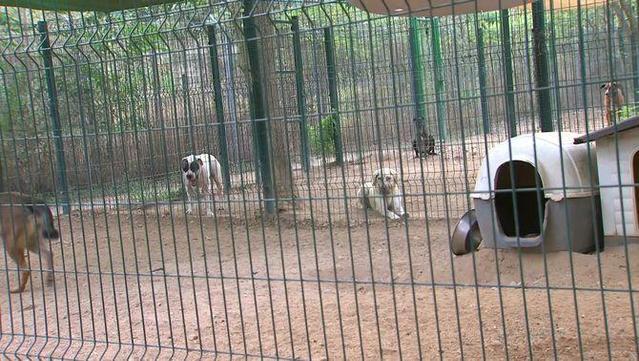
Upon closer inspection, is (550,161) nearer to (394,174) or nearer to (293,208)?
(293,208)

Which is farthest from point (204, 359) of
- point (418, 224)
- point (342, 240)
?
point (418, 224)

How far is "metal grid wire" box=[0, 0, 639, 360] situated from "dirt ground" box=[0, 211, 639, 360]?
0.08 ft

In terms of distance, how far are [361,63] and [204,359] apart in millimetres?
8197

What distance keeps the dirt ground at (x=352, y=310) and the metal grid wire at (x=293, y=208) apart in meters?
0.03

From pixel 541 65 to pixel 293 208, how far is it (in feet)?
20.5

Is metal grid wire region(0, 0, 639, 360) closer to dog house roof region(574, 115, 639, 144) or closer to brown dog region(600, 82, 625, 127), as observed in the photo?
brown dog region(600, 82, 625, 127)

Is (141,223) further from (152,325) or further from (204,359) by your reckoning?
(204,359)

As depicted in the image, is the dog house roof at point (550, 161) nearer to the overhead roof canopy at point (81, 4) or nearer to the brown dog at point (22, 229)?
the overhead roof canopy at point (81, 4)

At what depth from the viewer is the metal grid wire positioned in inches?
163

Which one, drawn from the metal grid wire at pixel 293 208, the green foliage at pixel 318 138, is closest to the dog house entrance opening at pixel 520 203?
the metal grid wire at pixel 293 208

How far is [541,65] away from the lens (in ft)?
30.4

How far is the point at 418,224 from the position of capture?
30.8 ft

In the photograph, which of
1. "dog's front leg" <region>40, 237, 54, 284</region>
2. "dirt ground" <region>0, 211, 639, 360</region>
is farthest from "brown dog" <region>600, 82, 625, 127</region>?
"dog's front leg" <region>40, 237, 54, 284</region>

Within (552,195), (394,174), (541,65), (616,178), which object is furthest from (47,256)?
(541,65)
